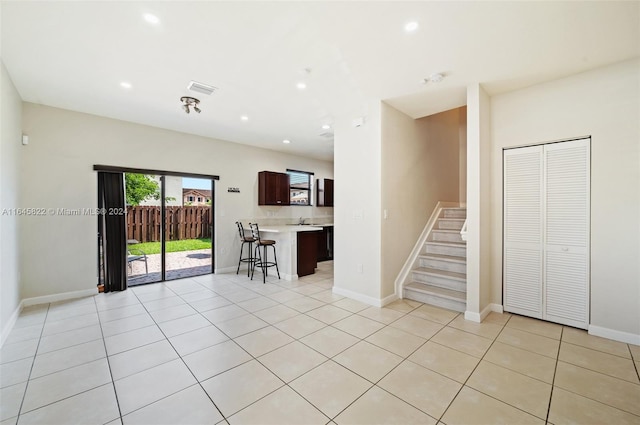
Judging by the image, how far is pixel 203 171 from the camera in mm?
5629

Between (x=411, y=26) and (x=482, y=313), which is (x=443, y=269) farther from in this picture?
(x=411, y=26)

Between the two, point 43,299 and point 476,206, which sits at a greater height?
point 476,206

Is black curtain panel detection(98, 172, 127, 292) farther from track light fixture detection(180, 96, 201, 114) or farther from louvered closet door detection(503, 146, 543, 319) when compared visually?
louvered closet door detection(503, 146, 543, 319)

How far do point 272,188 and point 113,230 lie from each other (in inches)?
127

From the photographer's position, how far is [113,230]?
15.0ft

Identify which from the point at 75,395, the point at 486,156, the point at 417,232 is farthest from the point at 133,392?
the point at 486,156

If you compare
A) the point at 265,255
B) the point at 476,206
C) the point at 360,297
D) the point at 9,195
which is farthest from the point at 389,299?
the point at 9,195

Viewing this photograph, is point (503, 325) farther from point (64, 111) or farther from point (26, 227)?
point (64, 111)

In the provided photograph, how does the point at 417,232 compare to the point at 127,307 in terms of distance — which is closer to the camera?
the point at 127,307

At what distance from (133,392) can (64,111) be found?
4491mm

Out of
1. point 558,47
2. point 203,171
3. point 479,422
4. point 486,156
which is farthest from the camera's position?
point 203,171

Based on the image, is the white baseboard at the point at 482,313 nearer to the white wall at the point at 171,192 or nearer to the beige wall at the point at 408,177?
the beige wall at the point at 408,177

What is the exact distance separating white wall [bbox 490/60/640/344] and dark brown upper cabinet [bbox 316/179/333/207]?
5.43 metres

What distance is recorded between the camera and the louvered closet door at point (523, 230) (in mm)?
3256
